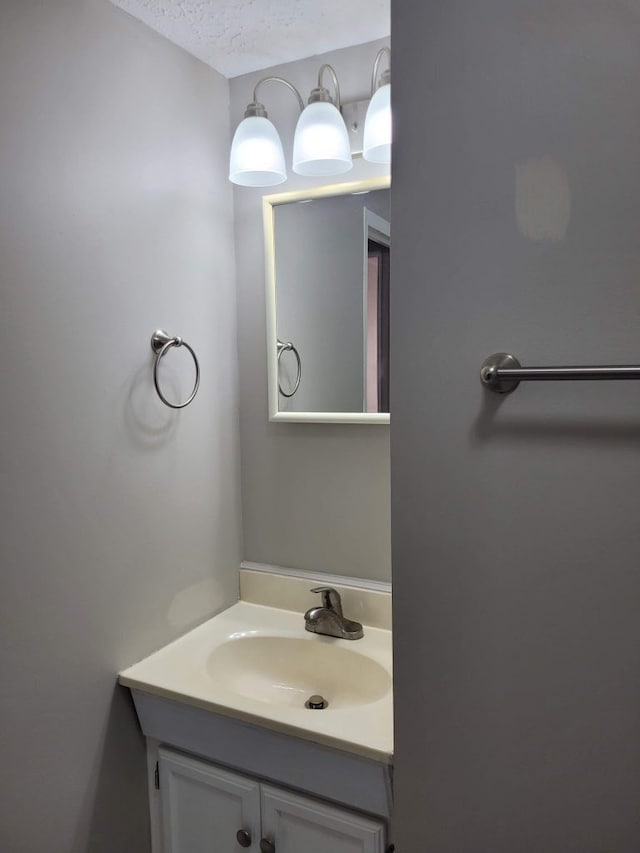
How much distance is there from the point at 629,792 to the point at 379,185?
126cm

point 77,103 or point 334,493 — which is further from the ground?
point 77,103

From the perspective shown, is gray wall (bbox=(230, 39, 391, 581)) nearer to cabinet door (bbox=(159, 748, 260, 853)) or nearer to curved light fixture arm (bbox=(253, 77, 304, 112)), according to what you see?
curved light fixture arm (bbox=(253, 77, 304, 112))

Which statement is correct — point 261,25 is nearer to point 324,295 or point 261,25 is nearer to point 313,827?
point 324,295

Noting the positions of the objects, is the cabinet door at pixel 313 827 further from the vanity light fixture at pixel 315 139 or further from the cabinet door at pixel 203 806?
the vanity light fixture at pixel 315 139

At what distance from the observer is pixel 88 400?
1.16 meters

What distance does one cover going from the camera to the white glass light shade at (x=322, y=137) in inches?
51.4

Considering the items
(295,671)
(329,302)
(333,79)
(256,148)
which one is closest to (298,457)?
(329,302)

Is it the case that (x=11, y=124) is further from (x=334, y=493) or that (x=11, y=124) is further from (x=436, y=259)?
(x=334, y=493)

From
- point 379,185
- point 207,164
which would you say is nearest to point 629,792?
point 379,185

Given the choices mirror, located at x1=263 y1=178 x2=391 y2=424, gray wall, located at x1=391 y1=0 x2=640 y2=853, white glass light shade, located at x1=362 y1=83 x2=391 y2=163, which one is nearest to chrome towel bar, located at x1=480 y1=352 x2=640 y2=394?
gray wall, located at x1=391 y1=0 x2=640 y2=853

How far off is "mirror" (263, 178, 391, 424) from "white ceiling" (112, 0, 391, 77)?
0.33 m

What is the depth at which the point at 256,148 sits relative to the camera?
1.35 metres

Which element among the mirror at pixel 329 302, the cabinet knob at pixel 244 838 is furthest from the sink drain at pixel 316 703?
the mirror at pixel 329 302

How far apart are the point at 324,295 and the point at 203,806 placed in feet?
4.01
